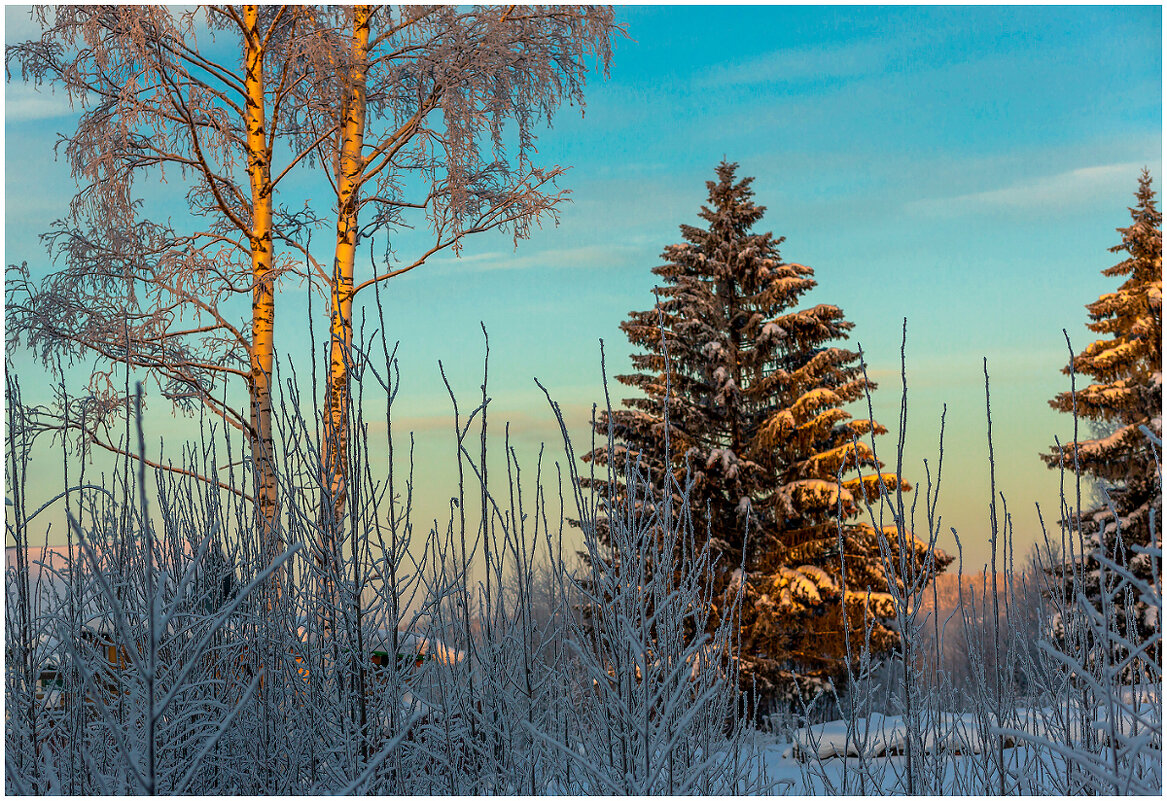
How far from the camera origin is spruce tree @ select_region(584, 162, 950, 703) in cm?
1313

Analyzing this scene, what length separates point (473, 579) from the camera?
4.00 meters

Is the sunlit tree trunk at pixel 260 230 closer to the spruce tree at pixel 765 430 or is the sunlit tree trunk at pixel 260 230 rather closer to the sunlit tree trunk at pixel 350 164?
the sunlit tree trunk at pixel 350 164

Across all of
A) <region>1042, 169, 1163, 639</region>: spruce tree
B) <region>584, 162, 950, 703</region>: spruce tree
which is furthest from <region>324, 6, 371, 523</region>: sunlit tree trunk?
<region>1042, 169, 1163, 639</region>: spruce tree

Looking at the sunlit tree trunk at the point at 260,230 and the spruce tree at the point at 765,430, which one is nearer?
the sunlit tree trunk at the point at 260,230

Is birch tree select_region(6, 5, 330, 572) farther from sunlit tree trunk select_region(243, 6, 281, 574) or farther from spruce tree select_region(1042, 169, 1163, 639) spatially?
spruce tree select_region(1042, 169, 1163, 639)

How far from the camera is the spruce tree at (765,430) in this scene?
13.1m

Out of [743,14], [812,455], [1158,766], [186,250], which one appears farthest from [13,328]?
[812,455]

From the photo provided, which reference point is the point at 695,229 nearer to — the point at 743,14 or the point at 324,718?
the point at 743,14

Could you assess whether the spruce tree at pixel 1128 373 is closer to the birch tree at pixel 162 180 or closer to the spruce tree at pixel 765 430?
the spruce tree at pixel 765 430

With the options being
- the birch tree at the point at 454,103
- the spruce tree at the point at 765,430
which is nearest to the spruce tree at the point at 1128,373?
the spruce tree at the point at 765,430

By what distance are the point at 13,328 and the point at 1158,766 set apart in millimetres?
8616

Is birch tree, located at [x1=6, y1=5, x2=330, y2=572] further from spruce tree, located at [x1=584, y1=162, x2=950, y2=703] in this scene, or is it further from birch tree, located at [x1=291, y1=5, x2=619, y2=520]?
spruce tree, located at [x1=584, y1=162, x2=950, y2=703]

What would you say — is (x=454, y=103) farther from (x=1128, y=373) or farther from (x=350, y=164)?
(x=1128, y=373)

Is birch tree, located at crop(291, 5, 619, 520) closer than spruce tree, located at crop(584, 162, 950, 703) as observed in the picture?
Yes
